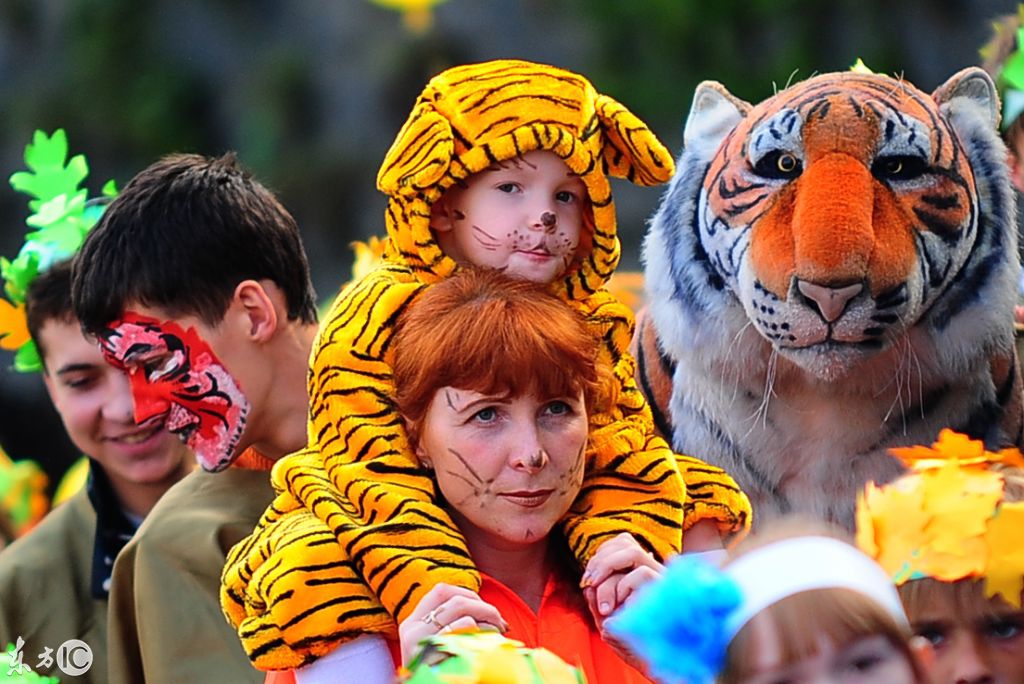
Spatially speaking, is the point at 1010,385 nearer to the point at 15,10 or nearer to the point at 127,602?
the point at 127,602

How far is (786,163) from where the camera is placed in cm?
310

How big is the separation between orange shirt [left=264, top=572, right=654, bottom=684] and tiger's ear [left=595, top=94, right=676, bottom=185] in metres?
0.67

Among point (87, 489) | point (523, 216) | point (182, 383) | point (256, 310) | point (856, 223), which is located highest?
point (856, 223)

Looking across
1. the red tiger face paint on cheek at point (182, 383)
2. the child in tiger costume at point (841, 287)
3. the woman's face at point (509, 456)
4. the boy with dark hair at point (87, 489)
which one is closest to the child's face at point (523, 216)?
the woman's face at point (509, 456)

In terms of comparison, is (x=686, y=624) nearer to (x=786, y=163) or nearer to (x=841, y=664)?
(x=841, y=664)

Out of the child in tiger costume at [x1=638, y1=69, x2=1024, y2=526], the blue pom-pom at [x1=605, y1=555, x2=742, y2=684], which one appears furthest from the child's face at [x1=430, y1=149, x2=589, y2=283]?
the blue pom-pom at [x1=605, y1=555, x2=742, y2=684]

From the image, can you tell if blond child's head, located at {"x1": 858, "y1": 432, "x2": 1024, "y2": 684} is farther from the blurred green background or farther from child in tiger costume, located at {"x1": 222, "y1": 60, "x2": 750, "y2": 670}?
the blurred green background

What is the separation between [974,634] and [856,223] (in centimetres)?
67

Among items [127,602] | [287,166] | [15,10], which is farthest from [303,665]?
[15,10]

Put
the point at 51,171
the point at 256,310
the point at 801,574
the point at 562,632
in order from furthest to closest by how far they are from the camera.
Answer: the point at 51,171 < the point at 256,310 < the point at 562,632 < the point at 801,574

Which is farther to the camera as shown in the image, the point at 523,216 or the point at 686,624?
the point at 523,216

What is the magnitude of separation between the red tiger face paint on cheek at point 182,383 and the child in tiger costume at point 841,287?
0.88 metres

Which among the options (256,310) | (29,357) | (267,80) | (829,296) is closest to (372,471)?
(829,296)

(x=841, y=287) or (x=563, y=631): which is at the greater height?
(x=841, y=287)
